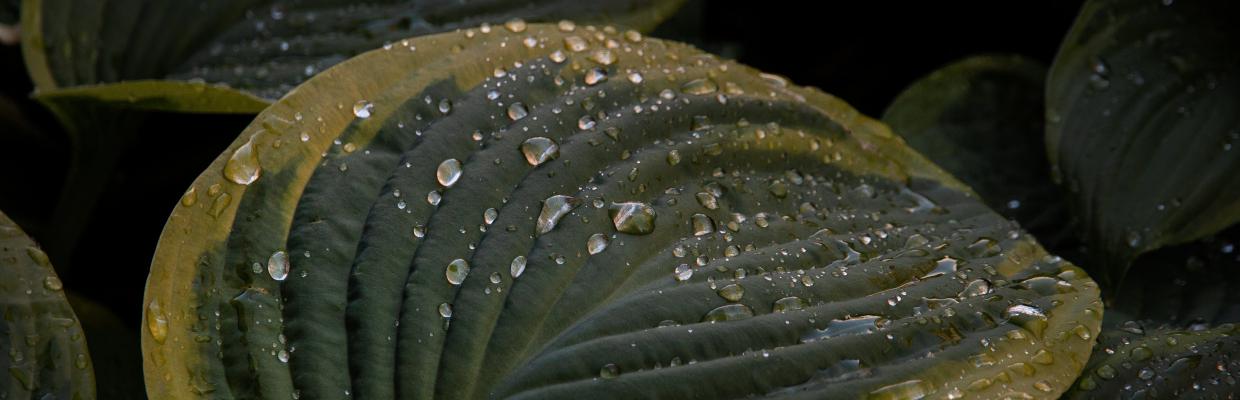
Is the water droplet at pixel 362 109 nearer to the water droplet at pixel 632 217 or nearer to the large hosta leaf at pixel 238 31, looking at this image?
the water droplet at pixel 632 217

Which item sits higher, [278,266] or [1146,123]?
[278,266]

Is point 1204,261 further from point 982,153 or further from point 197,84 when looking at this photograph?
point 197,84

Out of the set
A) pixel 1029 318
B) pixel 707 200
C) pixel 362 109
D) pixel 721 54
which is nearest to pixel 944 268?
pixel 1029 318

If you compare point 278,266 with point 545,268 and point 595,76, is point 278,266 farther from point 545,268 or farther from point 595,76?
point 595,76

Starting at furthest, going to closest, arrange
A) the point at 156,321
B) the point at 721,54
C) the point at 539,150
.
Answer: the point at 721,54 < the point at 539,150 < the point at 156,321

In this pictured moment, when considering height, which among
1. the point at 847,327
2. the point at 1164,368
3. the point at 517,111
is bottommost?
the point at 1164,368

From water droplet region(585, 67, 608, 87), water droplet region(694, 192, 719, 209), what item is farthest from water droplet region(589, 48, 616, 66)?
water droplet region(694, 192, 719, 209)
